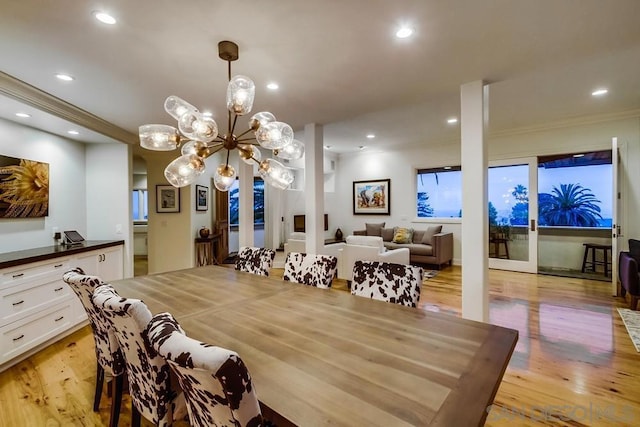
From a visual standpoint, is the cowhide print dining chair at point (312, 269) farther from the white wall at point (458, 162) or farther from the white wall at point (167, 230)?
the white wall at point (458, 162)

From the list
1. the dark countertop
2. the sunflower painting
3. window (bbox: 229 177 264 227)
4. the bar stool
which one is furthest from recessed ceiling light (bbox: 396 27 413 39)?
window (bbox: 229 177 264 227)

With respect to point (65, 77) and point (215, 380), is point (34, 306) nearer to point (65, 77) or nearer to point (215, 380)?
point (65, 77)

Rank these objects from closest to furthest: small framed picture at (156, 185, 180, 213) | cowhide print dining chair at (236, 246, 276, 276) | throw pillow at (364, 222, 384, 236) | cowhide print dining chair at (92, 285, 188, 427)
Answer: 1. cowhide print dining chair at (92, 285, 188, 427)
2. cowhide print dining chair at (236, 246, 276, 276)
3. small framed picture at (156, 185, 180, 213)
4. throw pillow at (364, 222, 384, 236)

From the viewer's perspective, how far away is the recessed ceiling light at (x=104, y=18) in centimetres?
179

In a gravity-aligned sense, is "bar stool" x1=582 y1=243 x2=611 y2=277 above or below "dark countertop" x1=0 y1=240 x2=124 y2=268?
below

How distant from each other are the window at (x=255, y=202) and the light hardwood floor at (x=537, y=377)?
16.1 ft

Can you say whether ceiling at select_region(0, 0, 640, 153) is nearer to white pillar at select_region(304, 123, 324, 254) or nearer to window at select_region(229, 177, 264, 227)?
white pillar at select_region(304, 123, 324, 254)

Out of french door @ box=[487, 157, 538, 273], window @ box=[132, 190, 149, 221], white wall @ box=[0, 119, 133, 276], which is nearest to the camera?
white wall @ box=[0, 119, 133, 276]

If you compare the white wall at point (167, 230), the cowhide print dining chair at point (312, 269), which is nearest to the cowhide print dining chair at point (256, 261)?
the cowhide print dining chair at point (312, 269)

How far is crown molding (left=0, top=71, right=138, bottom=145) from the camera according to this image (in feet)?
8.47

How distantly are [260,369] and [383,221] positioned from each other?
6.80 metres

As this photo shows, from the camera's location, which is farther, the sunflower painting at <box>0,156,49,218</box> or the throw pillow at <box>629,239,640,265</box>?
the throw pillow at <box>629,239,640,265</box>

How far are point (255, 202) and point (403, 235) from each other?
4122mm

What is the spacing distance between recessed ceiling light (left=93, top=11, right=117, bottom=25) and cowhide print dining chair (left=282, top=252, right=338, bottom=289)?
2.06m
